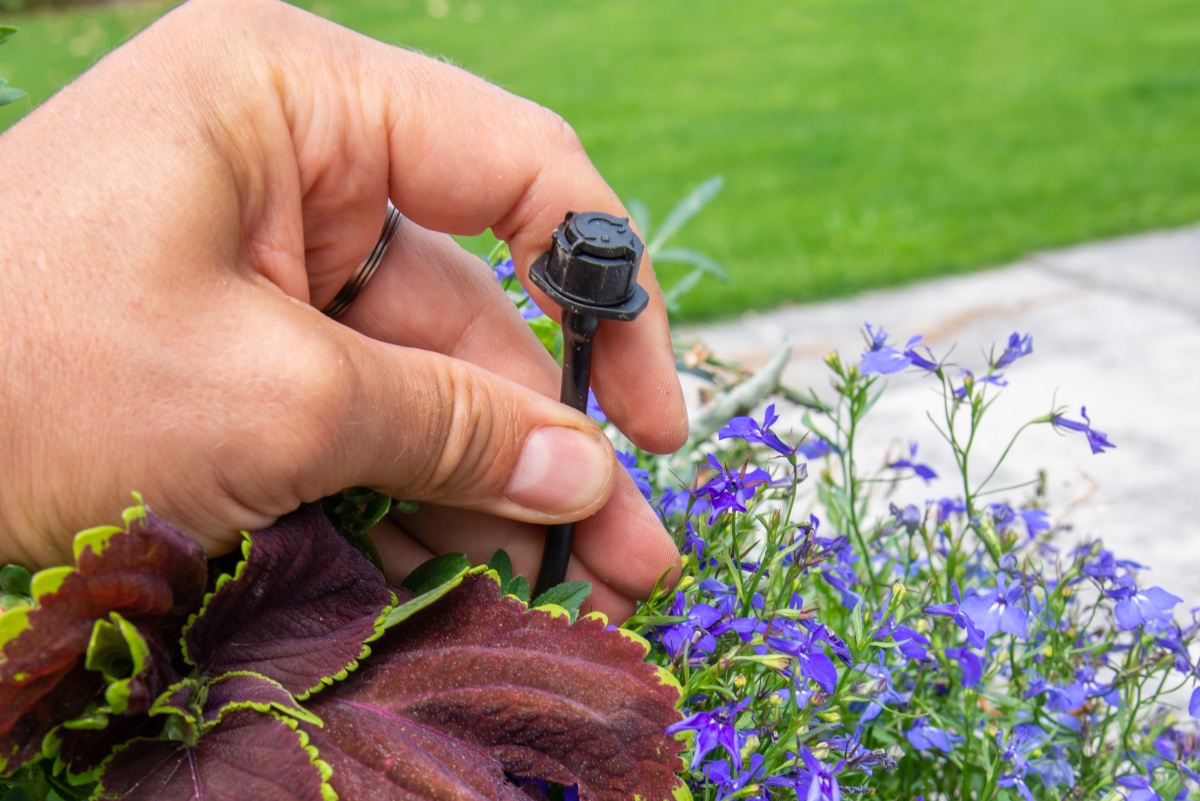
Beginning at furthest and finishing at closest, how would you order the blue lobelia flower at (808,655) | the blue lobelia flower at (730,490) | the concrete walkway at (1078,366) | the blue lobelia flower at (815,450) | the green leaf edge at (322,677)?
the concrete walkway at (1078,366), the blue lobelia flower at (815,450), the blue lobelia flower at (730,490), the blue lobelia flower at (808,655), the green leaf edge at (322,677)

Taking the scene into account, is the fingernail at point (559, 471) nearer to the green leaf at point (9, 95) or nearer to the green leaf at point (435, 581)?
the green leaf at point (435, 581)

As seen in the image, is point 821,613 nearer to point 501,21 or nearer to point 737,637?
point 737,637

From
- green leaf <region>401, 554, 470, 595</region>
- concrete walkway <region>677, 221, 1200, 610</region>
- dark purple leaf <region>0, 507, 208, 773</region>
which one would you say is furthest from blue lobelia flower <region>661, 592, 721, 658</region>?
concrete walkway <region>677, 221, 1200, 610</region>

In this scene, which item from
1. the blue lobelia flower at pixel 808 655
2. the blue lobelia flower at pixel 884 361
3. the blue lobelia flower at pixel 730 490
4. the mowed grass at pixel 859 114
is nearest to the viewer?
the blue lobelia flower at pixel 808 655

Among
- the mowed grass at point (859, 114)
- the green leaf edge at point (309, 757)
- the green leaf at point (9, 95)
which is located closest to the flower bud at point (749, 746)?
the green leaf edge at point (309, 757)

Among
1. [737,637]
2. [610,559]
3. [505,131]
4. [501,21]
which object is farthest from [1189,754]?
[501,21]

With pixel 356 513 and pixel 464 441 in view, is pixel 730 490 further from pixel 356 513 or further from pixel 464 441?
pixel 356 513

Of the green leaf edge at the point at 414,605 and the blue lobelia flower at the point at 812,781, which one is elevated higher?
the green leaf edge at the point at 414,605
